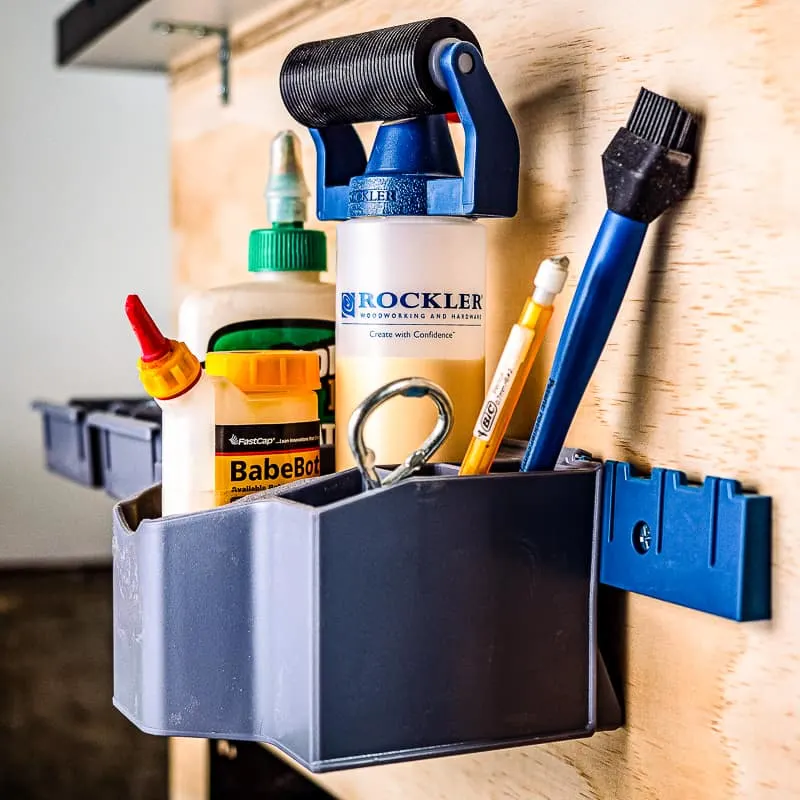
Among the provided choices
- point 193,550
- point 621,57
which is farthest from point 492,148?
point 193,550

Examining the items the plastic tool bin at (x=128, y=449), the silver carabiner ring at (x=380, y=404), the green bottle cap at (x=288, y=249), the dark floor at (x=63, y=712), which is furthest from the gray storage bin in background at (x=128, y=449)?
the dark floor at (x=63, y=712)

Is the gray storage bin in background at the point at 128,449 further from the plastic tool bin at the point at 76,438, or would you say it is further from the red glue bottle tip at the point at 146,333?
the red glue bottle tip at the point at 146,333

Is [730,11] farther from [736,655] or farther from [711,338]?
A: [736,655]

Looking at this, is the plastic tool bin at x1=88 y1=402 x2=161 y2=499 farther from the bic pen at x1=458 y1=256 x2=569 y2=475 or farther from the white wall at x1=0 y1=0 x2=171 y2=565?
the white wall at x1=0 y1=0 x2=171 y2=565

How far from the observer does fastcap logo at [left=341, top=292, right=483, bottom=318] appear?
0.43 meters

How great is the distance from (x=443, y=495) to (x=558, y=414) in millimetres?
54

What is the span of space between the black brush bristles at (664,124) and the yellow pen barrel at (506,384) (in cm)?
7

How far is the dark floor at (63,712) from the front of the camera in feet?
3.99

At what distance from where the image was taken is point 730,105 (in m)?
0.36

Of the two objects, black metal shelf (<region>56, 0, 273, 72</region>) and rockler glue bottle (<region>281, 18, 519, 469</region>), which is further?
black metal shelf (<region>56, 0, 273, 72</region>)

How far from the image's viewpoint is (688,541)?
364 mm

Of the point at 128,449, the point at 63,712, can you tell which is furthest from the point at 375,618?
the point at 63,712

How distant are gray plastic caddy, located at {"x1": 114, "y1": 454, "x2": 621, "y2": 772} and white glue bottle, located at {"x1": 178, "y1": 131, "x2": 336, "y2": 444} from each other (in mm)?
133

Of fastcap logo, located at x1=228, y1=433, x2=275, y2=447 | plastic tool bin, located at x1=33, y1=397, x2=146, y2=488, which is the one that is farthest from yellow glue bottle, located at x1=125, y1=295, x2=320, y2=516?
plastic tool bin, located at x1=33, y1=397, x2=146, y2=488
